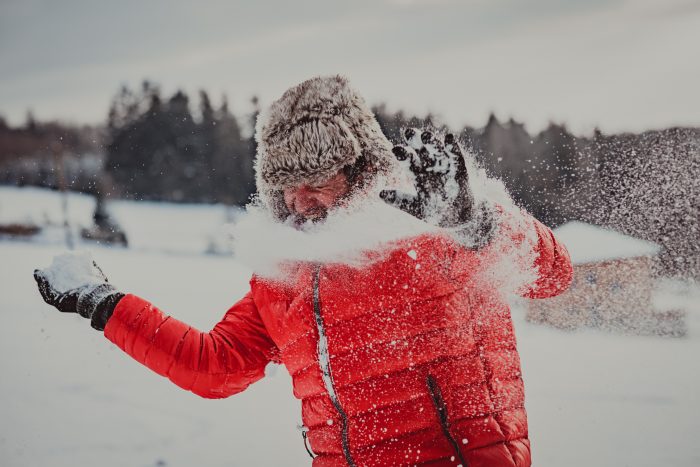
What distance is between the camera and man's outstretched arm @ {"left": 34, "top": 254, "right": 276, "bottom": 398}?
1.44m

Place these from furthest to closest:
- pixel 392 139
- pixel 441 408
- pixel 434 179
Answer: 1. pixel 392 139
2. pixel 441 408
3. pixel 434 179

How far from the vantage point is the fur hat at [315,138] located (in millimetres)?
1409

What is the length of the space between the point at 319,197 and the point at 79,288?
2.45 ft

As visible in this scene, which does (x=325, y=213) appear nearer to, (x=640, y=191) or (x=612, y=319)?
(x=640, y=191)

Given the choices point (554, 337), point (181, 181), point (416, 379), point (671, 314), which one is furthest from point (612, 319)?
point (181, 181)

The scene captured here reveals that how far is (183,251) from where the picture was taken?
53.2ft

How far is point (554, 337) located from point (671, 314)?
1.50m

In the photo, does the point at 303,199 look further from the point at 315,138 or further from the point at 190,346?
the point at 190,346

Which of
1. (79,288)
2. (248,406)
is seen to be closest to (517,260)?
(79,288)

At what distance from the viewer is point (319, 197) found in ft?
4.66

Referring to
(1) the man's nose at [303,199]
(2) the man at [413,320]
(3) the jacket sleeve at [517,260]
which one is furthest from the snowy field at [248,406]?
(3) the jacket sleeve at [517,260]

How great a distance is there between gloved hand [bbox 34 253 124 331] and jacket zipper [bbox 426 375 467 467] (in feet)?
2.96

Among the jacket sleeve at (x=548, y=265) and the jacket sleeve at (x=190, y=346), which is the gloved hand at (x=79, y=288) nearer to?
the jacket sleeve at (x=190, y=346)

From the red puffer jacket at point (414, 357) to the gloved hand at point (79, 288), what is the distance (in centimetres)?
56
